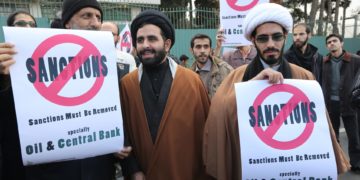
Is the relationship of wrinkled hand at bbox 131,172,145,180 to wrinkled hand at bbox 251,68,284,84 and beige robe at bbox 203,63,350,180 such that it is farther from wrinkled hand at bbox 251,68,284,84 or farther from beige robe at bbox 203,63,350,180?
Answer: wrinkled hand at bbox 251,68,284,84

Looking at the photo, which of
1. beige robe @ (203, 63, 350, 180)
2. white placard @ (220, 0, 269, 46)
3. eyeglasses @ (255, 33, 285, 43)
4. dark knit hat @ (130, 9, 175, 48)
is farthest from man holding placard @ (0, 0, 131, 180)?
white placard @ (220, 0, 269, 46)

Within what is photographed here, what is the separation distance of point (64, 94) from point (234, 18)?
276cm

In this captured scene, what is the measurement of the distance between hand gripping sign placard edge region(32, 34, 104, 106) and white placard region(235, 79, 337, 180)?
2.90 ft

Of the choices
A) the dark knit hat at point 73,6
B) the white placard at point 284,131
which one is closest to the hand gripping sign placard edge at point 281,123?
the white placard at point 284,131

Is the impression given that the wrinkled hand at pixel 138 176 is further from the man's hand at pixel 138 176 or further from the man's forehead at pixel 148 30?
the man's forehead at pixel 148 30

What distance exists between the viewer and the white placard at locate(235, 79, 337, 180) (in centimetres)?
220

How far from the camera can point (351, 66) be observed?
5.78 metres

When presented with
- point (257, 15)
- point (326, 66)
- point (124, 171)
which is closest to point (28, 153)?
point (124, 171)

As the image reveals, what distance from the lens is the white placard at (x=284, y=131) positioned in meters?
2.20

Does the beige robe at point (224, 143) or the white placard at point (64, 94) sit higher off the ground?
the white placard at point (64, 94)

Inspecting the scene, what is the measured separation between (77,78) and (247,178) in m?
1.14

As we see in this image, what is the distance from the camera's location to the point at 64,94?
2.04m

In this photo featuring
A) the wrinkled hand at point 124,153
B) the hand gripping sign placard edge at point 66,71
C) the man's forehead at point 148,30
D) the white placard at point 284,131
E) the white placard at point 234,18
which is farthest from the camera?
the white placard at point 234,18

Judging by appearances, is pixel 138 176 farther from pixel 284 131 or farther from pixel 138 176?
pixel 284 131
